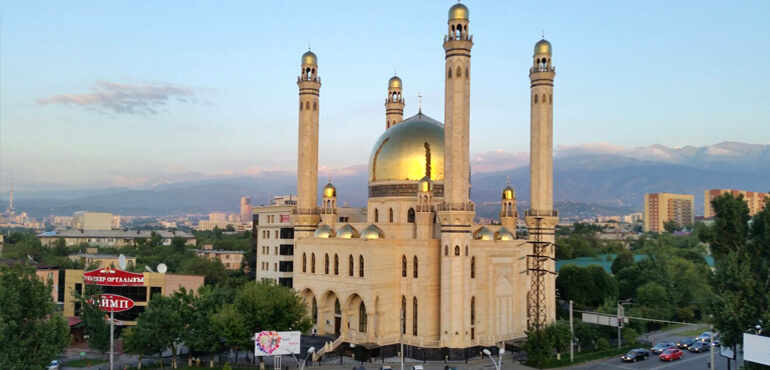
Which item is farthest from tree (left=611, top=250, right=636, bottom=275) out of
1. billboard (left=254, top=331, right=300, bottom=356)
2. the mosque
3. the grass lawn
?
the grass lawn

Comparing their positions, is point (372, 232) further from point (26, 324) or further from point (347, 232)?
point (26, 324)

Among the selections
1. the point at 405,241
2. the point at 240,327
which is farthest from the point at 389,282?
the point at 240,327

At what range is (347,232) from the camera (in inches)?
1991

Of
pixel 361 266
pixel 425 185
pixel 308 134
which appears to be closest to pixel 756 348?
Result: pixel 425 185

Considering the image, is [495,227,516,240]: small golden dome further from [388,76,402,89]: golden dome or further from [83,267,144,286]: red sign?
[83,267,144,286]: red sign

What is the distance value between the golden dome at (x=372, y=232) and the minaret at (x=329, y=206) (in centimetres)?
638

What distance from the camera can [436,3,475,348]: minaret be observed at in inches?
1735

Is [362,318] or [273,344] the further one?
[362,318]

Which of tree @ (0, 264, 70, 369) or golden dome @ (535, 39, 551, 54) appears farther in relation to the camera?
golden dome @ (535, 39, 551, 54)

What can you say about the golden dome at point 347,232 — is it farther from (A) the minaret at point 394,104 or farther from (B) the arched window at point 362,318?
(A) the minaret at point 394,104

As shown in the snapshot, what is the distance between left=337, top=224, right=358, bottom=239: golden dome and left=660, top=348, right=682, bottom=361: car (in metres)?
23.8

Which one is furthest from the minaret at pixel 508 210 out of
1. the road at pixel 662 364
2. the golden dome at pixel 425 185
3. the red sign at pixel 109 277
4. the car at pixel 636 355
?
the red sign at pixel 109 277

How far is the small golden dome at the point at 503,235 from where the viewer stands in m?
50.1

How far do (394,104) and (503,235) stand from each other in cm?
2249
